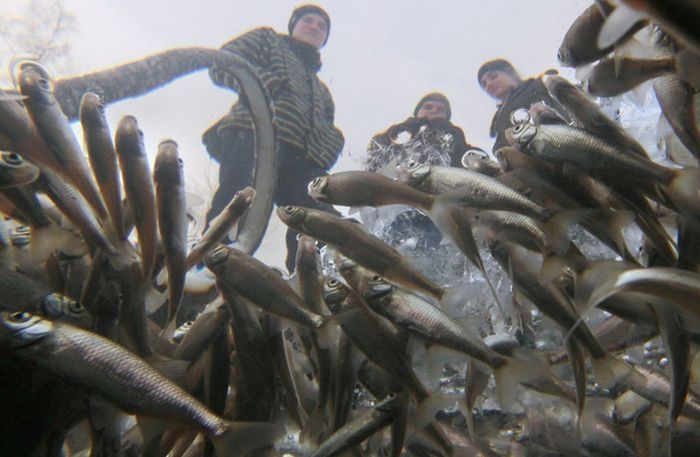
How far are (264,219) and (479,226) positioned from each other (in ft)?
11.9

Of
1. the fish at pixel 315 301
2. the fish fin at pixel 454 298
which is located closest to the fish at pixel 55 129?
the fish at pixel 315 301

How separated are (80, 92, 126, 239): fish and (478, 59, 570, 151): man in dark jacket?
214 centimetres

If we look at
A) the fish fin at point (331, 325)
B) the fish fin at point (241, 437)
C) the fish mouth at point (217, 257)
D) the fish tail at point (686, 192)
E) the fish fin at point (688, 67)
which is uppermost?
the fish fin at point (688, 67)

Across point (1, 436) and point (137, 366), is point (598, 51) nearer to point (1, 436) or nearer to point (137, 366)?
point (137, 366)

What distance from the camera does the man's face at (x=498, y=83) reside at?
7.25m

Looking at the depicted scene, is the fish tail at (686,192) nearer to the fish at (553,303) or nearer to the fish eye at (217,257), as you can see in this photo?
the fish at (553,303)

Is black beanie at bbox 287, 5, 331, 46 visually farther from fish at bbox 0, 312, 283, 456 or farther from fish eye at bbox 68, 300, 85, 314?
fish at bbox 0, 312, 283, 456

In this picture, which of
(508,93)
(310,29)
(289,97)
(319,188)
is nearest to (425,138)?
(508,93)

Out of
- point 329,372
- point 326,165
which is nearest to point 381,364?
point 329,372

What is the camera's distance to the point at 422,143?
289 inches

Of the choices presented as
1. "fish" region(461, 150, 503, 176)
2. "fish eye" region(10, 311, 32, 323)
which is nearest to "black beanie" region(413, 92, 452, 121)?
"fish" region(461, 150, 503, 176)

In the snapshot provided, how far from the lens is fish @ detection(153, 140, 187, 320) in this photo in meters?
2.10

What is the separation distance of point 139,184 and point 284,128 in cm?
493

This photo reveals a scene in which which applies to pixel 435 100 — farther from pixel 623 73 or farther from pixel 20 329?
pixel 20 329
